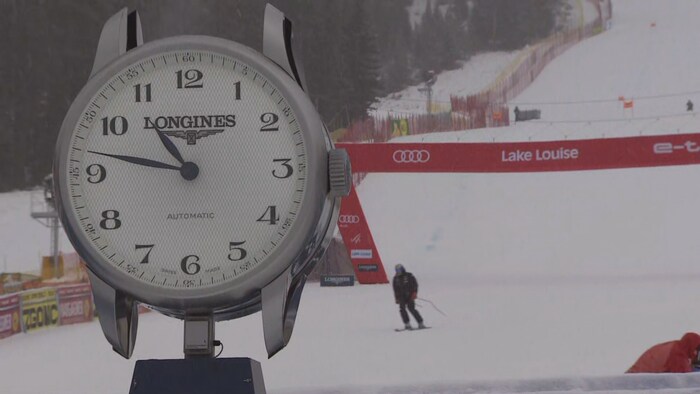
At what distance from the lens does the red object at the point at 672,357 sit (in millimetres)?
2047

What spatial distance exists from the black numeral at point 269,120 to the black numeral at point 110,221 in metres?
0.11

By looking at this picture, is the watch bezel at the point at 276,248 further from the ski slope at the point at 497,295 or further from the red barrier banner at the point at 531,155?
the red barrier banner at the point at 531,155

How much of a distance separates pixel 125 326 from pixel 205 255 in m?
0.07

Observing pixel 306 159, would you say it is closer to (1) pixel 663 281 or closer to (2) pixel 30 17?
(1) pixel 663 281

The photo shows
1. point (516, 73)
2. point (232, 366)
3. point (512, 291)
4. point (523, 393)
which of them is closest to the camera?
point (232, 366)

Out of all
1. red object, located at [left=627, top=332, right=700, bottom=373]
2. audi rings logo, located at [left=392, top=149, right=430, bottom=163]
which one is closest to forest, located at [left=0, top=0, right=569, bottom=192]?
audi rings logo, located at [left=392, top=149, right=430, bottom=163]

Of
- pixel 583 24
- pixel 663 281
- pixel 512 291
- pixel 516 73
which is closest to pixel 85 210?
pixel 512 291

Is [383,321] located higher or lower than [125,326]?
lower

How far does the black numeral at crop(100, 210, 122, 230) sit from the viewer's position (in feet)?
2.13

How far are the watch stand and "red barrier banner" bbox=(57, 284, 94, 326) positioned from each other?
6693 millimetres

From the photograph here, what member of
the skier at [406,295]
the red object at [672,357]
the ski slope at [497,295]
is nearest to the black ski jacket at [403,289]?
the skier at [406,295]

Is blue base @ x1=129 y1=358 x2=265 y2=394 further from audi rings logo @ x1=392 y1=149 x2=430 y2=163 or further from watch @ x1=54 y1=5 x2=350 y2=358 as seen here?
audi rings logo @ x1=392 y1=149 x2=430 y2=163

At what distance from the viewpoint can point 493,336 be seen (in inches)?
219

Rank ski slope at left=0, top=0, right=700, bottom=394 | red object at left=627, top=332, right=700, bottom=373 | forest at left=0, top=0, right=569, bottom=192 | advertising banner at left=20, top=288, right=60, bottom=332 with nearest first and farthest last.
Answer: red object at left=627, top=332, right=700, bottom=373 → ski slope at left=0, top=0, right=700, bottom=394 → advertising banner at left=20, top=288, right=60, bottom=332 → forest at left=0, top=0, right=569, bottom=192
